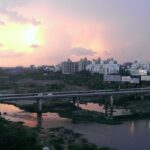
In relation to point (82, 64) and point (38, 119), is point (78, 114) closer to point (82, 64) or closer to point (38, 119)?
point (38, 119)

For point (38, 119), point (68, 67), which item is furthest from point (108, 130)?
point (68, 67)

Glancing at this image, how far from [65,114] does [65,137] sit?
29.3 ft

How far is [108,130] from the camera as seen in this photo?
2080 cm

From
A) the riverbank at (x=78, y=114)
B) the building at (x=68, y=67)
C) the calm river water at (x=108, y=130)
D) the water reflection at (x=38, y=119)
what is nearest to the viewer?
the calm river water at (x=108, y=130)

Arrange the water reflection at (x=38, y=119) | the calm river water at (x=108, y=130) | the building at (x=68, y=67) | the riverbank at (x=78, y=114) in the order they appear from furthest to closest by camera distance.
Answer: the building at (x=68, y=67), the riverbank at (x=78, y=114), the water reflection at (x=38, y=119), the calm river water at (x=108, y=130)

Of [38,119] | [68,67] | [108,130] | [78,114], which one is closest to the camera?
[108,130]

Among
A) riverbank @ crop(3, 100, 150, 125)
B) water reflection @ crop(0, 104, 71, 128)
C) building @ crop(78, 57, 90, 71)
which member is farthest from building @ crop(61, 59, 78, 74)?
water reflection @ crop(0, 104, 71, 128)

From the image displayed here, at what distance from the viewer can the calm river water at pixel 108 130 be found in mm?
17312

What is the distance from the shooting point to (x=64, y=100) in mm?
33969

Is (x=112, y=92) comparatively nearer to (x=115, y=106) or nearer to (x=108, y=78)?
(x=115, y=106)

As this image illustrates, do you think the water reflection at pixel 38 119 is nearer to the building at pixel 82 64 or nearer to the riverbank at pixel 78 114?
the riverbank at pixel 78 114

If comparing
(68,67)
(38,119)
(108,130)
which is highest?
(68,67)

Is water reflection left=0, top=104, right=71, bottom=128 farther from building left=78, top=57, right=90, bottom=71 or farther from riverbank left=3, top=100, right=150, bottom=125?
building left=78, top=57, right=90, bottom=71

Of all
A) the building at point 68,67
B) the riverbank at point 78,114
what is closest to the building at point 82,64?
the building at point 68,67
